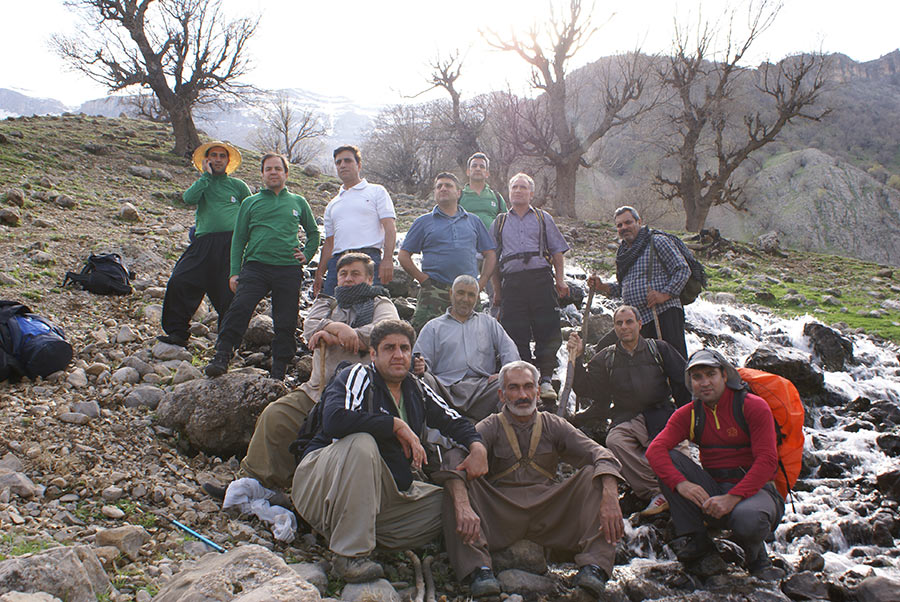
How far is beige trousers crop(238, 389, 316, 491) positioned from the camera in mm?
3922

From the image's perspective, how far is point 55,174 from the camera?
1331 centimetres

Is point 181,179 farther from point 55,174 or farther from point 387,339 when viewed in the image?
point 387,339

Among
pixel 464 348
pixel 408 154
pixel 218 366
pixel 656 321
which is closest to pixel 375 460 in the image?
pixel 464 348

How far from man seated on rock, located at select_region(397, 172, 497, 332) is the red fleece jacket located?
2461 millimetres

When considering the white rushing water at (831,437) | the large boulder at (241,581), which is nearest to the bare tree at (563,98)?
the white rushing water at (831,437)

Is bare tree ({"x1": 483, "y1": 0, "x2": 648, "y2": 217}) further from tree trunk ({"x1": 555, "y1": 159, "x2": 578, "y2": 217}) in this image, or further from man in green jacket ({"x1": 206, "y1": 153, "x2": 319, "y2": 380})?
man in green jacket ({"x1": 206, "y1": 153, "x2": 319, "y2": 380})

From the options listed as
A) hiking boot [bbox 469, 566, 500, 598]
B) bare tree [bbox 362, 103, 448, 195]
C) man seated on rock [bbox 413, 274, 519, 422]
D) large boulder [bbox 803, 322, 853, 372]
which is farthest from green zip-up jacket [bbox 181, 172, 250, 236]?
bare tree [bbox 362, 103, 448, 195]

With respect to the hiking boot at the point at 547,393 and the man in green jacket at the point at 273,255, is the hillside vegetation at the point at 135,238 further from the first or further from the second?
the hiking boot at the point at 547,393

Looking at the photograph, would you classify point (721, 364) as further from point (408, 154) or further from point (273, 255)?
point (408, 154)

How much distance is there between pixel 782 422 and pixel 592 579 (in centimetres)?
185

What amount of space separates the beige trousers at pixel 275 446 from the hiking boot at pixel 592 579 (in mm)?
2083

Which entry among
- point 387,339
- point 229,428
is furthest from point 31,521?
point 387,339

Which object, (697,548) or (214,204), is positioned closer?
(697,548)

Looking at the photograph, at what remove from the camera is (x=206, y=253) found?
5.88 metres
